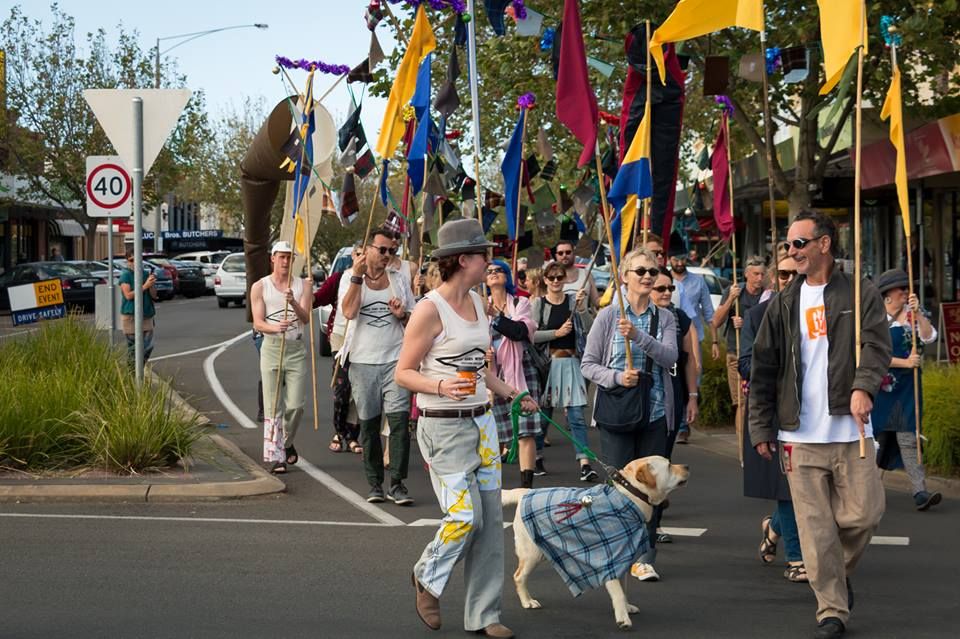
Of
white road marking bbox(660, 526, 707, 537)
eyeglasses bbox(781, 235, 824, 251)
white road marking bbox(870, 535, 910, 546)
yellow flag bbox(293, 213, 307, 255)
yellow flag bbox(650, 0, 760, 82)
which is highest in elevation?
yellow flag bbox(650, 0, 760, 82)

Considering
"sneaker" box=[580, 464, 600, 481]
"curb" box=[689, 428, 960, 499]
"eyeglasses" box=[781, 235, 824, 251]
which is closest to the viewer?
"eyeglasses" box=[781, 235, 824, 251]

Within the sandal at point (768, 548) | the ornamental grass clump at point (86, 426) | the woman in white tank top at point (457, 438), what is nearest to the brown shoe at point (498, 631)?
the woman in white tank top at point (457, 438)

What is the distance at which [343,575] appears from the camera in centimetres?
754

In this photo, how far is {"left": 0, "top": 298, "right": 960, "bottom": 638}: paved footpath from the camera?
6527 mm

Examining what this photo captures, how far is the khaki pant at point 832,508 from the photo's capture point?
6.33 metres

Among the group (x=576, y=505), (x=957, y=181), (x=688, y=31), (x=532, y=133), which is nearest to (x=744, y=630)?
(x=576, y=505)

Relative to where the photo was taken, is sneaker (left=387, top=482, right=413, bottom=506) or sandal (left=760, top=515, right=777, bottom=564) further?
sneaker (left=387, top=482, right=413, bottom=506)

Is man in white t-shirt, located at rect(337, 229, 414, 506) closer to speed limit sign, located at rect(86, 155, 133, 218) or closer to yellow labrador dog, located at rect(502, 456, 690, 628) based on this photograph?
yellow labrador dog, located at rect(502, 456, 690, 628)

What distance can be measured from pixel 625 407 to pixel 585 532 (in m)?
1.38

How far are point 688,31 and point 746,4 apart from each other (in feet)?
1.18

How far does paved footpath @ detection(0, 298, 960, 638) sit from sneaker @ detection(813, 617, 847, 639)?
0.20 meters

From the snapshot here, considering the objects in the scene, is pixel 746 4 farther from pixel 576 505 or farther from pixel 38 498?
pixel 38 498

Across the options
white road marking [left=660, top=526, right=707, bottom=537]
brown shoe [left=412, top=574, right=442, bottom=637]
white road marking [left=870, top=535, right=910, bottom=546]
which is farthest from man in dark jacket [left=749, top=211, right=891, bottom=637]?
white road marking [left=660, top=526, right=707, bottom=537]

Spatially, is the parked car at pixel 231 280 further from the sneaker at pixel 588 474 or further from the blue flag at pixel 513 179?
the sneaker at pixel 588 474
